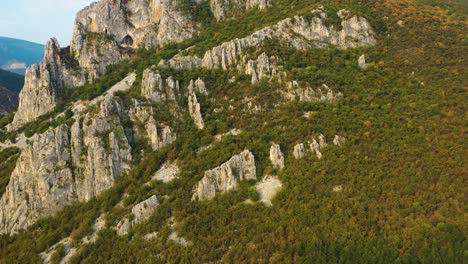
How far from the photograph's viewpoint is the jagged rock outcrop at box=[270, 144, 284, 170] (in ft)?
199

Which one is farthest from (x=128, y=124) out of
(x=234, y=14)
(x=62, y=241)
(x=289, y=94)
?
(x=234, y=14)

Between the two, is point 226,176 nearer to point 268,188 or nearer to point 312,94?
point 268,188

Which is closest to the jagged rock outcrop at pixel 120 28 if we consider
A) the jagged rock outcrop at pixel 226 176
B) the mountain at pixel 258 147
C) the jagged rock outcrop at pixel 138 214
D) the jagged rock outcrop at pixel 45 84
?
the mountain at pixel 258 147

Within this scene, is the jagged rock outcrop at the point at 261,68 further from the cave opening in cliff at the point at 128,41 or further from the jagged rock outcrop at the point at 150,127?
the cave opening in cliff at the point at 128,41

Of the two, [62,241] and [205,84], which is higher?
[205,84]

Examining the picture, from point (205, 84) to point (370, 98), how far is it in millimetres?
33816

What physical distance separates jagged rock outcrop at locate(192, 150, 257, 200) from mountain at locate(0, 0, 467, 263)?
23cm

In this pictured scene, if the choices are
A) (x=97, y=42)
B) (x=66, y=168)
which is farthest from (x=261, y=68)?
(x=97, y=42)

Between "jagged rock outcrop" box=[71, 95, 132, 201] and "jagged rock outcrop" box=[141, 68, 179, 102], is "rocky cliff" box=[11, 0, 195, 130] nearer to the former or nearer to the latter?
"jagged rock outcrop" box=[141, 68, 179, 102]

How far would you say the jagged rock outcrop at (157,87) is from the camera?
75.2 m

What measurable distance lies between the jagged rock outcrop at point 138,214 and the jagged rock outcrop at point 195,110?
1951 centimetres

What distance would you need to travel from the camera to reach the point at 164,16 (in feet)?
345

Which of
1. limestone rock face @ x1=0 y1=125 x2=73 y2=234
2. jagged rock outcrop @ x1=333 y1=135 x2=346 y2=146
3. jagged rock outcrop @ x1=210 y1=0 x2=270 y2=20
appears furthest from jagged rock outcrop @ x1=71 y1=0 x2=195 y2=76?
jagged rock outcrop @ x1=333 y1=135 x2=346 y2=146

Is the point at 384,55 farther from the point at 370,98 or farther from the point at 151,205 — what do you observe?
the point at 151,205
